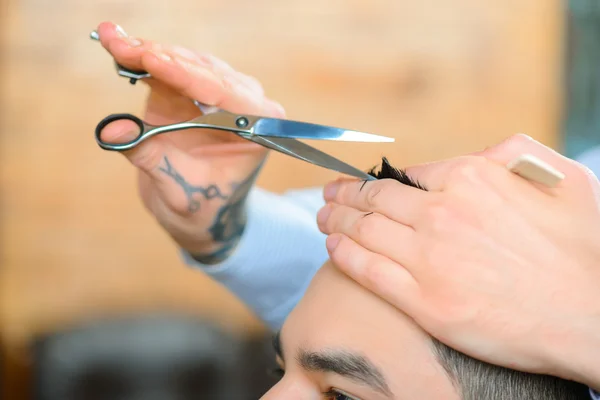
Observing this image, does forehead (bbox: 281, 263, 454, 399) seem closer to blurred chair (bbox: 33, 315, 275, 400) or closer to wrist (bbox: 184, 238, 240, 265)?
wrist (bbox: 184, 238, 240, 265)


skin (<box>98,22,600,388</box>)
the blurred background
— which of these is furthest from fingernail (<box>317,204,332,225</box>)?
the blurred background

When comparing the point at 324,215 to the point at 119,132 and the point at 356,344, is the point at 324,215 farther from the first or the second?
the point at 119,132

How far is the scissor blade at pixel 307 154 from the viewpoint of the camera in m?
0.75

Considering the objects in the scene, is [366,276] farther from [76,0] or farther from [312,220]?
[76,0]

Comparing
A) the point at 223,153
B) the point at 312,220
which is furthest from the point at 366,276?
the point at 312,220

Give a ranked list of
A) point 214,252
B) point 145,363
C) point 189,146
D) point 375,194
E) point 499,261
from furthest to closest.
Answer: point 145,363 < point 214,252 < point 189,146 < point 375,194 < point 499,261

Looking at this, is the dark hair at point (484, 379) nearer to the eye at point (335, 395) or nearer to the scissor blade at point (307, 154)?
the eye at point (335, 395)

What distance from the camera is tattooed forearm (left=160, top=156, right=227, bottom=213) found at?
31.3 inches

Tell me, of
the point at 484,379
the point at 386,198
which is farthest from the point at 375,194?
the point at 484,379

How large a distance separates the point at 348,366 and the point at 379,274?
113mm

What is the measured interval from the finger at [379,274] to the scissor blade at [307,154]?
10 cm

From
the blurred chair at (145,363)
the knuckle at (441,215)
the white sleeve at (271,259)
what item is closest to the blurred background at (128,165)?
the blurred chair at (145,363)

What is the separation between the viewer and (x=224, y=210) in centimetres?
87

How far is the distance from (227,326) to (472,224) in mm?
1332
